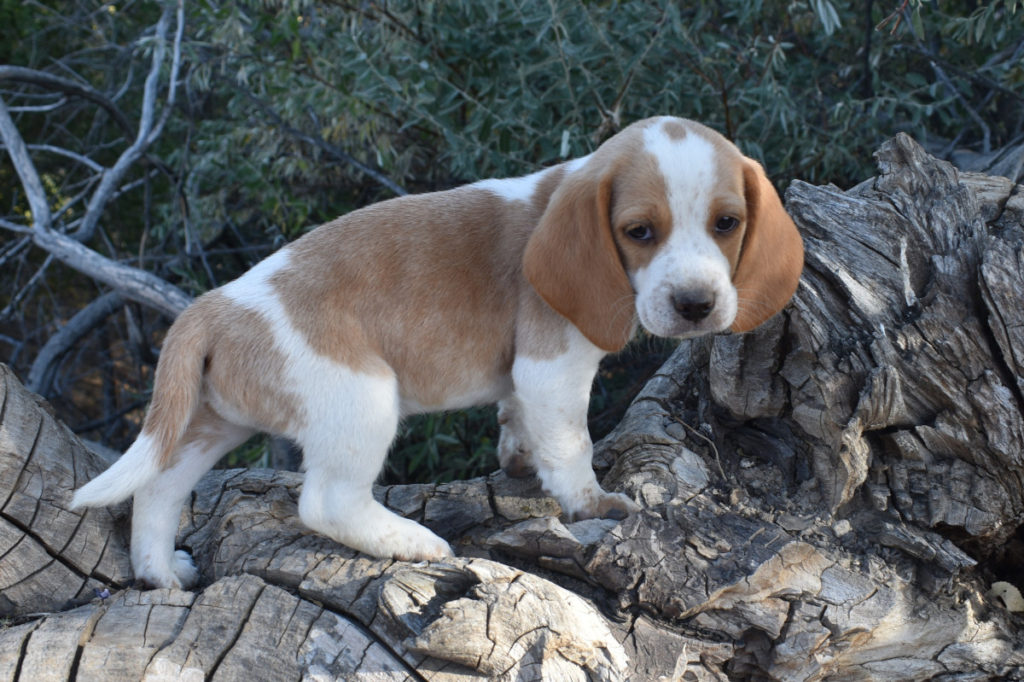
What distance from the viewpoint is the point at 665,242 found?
284 centimetres

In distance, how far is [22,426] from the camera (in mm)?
2982

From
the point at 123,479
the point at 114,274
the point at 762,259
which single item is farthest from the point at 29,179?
the point at 762,259

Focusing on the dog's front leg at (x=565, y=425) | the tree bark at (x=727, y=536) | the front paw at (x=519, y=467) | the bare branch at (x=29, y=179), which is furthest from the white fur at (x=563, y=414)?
the bare branch at (x=29, y=179)

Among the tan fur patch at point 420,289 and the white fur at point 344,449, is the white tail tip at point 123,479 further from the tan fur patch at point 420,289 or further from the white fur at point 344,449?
the tan fur patch at point 420,289

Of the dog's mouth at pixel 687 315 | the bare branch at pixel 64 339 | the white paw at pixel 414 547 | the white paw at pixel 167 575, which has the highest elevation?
the dog's mouth at pixel 687 315

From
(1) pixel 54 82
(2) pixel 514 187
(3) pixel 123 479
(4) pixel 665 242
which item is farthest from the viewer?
(1) pixel 54 82

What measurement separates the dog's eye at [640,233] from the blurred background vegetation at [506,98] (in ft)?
4.73

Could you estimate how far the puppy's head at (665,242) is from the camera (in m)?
2.80

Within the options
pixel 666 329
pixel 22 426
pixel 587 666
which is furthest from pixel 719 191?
pixel 22 426

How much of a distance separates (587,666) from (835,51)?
4.15 meters

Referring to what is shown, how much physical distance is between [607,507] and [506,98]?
7.89 feet

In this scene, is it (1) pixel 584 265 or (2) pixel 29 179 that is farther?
(2) pixel 29 179

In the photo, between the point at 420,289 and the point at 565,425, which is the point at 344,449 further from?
the point at 565,425

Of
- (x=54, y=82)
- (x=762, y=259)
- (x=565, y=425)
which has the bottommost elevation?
(x=565, y=425)
